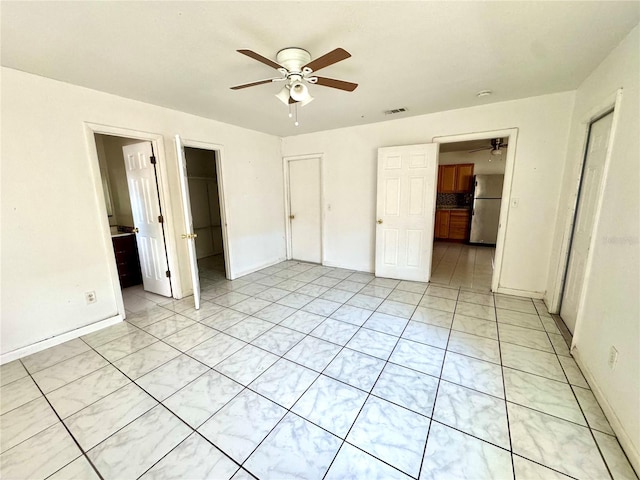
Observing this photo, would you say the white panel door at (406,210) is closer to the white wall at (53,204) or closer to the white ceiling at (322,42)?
the white ceiling at (322,42)

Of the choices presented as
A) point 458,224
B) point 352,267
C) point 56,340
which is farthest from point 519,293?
point 56,340

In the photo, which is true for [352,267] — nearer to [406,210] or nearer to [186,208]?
[406,210]

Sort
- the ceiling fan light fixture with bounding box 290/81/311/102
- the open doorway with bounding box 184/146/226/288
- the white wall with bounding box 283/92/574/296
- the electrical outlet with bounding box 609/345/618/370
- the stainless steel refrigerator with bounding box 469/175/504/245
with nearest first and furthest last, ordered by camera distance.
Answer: the electrical outlet with bounding box 609/345/618/370 < the ceiling fan light fixture with bounding box 290/81/311/102 < the white wall with bounding box 283/92/574/296 < the open doorway with bounding box 184/146/226/288 < the stainless steel refrigerator with bounding box 469/175/504/245

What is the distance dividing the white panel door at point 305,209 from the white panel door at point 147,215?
2.34 m

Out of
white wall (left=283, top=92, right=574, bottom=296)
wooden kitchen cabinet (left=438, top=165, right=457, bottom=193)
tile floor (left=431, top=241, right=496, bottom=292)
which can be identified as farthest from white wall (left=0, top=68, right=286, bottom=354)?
wooden kitchen cabinet (left=438, top=165, right=457, bottom=193)

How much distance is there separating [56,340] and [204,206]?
3.50m

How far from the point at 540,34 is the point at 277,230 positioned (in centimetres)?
412

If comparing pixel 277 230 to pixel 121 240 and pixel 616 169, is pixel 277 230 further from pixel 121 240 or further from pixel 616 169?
pixel 616 169

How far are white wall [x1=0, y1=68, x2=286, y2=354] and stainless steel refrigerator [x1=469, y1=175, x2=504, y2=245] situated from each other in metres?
6.19

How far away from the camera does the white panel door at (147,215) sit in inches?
124

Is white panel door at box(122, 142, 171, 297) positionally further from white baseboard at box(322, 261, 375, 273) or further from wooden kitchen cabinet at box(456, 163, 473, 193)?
wooden kitchen cabinet at box(456, 163, 473, 193)

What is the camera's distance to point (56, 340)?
2.40m

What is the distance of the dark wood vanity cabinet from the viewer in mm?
3656

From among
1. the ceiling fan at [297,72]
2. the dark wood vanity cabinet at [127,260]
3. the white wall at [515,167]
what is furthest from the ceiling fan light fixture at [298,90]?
the dark wood vanity cabinet at [127,260]
